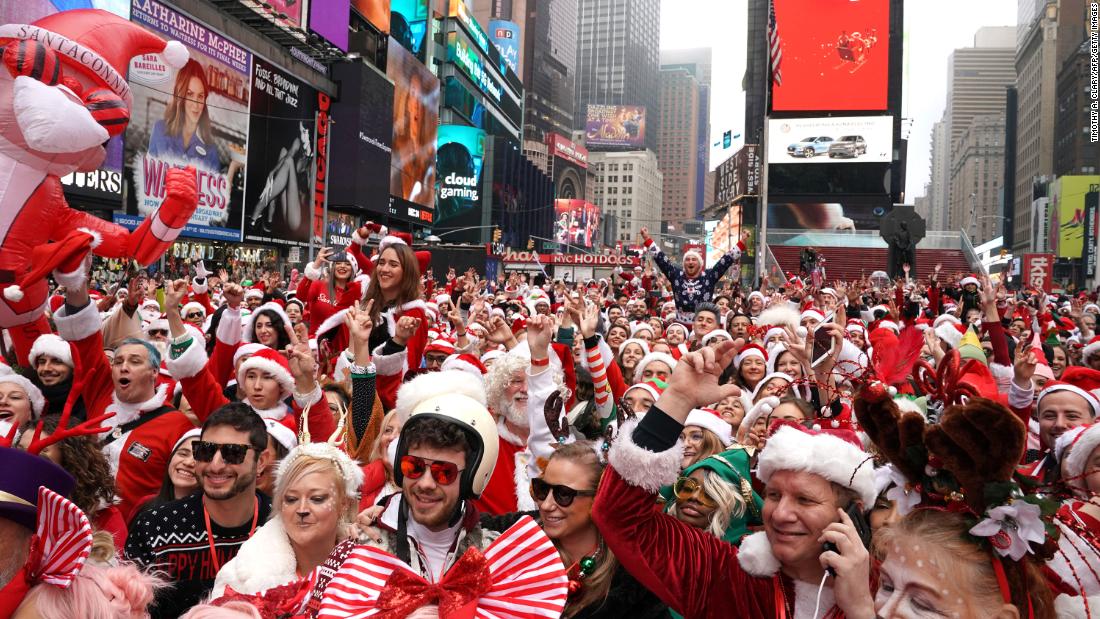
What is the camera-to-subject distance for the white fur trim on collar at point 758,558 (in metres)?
2.52

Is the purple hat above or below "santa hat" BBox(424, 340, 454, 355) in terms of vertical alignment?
Result: below

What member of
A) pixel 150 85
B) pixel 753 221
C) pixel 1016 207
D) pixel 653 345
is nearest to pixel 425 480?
pixel 653 345

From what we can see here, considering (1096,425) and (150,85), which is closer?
(1096,425)

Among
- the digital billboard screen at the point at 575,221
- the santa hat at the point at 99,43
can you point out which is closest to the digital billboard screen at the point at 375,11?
the santa hat at the point at 99,43

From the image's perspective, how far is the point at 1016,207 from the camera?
131 meters

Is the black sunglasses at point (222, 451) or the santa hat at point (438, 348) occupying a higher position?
the santa hat at point (438, 348)

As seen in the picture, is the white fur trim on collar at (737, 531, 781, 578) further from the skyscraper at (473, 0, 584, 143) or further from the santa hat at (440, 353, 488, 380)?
the skyscraper at (473, 0, 584, 143)

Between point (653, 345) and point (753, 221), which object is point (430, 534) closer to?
point (653, 345)

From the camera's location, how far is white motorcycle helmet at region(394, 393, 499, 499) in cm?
264

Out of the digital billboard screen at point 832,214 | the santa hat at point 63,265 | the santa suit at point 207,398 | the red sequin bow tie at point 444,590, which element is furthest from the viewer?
the digital billboard screen at point 832,214

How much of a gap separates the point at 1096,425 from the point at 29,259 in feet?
26.3

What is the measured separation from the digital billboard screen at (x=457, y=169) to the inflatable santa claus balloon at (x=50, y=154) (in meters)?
63.8

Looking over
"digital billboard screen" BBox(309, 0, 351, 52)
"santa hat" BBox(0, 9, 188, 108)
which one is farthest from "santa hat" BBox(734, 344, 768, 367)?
"digital billboard screen" BBox(309, 0, 351, 52)

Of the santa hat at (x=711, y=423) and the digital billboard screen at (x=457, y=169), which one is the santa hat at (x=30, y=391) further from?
the digital billboard screen at (x=457, y=169)
